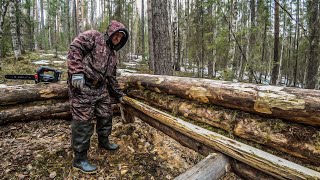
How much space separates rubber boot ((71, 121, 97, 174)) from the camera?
289 cm

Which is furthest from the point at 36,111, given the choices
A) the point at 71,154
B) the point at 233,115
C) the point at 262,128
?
the point at 262,128

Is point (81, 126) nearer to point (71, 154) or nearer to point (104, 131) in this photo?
point (104, 131)

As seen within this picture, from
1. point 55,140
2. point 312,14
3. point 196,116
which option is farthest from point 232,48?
point 55,140

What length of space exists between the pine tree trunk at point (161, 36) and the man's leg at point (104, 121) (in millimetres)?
2434

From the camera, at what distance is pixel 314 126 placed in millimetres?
2078

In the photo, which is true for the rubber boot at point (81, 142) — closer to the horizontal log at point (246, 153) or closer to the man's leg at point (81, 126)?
the man's leg at point (81, 126)

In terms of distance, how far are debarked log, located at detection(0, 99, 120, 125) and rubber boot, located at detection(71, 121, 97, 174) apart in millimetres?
1459

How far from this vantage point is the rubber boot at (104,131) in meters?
3.34

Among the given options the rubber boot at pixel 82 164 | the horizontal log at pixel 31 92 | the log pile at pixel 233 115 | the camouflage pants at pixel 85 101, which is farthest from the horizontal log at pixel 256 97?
the horizontal log at pixel 31 92

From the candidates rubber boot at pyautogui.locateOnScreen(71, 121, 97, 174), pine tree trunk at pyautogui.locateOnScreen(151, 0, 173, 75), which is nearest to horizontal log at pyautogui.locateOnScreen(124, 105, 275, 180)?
rubber boot at pyautogui.locateOnScreen(71, 121, 97, 174)

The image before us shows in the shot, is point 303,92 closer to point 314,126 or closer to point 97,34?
point 314,126

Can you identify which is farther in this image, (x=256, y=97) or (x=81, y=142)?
(x=81, y=142)

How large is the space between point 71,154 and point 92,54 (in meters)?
1.64

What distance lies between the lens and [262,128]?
235cm
